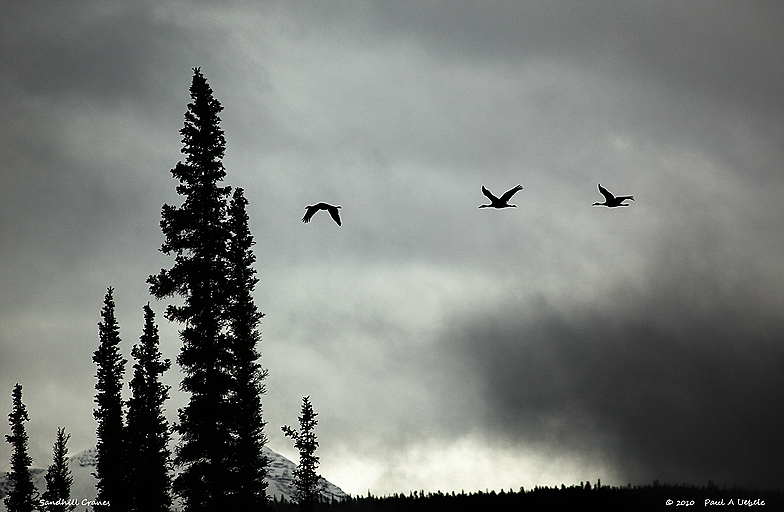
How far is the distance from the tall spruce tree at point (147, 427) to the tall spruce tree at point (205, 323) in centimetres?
2283

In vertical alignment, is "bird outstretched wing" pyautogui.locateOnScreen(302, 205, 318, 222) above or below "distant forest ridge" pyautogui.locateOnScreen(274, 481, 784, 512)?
above

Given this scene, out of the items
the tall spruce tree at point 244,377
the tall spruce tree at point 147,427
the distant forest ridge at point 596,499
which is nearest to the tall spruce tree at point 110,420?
the tall spruce tree at point 147,427

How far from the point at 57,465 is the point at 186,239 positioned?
53936 millimetres

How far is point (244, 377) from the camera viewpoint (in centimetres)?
3550

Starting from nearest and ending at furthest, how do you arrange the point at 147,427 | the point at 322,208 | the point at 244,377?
the point at 322,208 → the point at 244,377 → the point at 147,427

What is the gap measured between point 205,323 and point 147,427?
27.0 meters

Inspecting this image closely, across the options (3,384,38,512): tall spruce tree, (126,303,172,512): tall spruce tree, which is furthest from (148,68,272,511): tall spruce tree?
(3,384,38,512): tall spruce tree

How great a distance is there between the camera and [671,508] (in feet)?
233

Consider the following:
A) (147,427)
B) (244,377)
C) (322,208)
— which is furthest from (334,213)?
(147,427)

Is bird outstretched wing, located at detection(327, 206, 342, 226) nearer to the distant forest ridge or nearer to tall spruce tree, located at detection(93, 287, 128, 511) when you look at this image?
tall spruce tree, located at detection(93, 287, 128, 511)

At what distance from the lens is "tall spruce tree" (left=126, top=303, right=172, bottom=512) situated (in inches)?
Answer: 1970

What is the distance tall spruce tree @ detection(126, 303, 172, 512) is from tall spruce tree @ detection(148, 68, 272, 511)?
22.8m

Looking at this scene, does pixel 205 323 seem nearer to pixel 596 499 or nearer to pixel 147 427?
pixel 147 427

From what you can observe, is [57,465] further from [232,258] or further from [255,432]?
[232,258]
